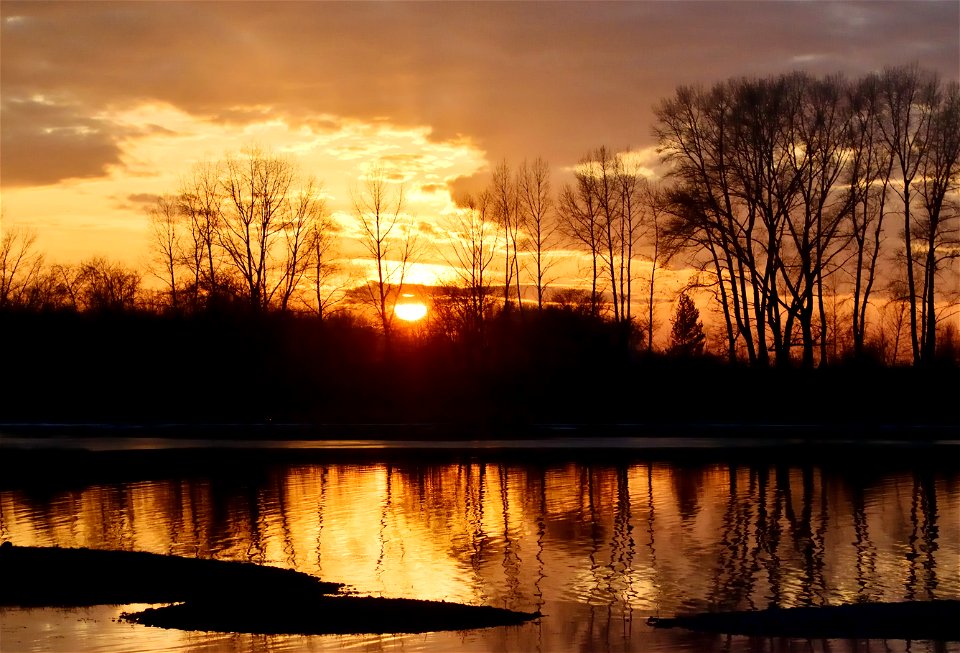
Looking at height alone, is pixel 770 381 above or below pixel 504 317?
below

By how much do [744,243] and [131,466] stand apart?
123ft

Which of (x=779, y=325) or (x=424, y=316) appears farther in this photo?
(x=424, y=316)

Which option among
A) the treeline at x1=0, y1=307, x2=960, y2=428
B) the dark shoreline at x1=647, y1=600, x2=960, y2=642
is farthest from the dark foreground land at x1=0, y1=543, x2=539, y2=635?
the treeline at x1=0, y1=307, x2=960, y2=428

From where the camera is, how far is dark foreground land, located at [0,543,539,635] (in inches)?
626

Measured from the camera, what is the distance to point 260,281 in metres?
78.1

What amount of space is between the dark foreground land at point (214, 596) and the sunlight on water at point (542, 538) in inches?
20.2

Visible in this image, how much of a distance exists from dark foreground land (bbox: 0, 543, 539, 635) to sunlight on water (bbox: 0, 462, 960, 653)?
1.68 feet

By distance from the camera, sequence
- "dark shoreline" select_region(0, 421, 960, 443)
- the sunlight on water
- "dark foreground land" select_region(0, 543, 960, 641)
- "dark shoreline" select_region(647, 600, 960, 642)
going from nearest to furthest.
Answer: "dark shoreline" select_region(647, 600, 960, 642)
"dark foreground land" select_region(0, 543, 960, 641)
the sunlight on water
"dark shoreline" select_region(0, 421, 960, 443)

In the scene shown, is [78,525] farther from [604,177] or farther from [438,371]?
[604,177]

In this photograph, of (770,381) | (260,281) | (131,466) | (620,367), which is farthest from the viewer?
(260,281)

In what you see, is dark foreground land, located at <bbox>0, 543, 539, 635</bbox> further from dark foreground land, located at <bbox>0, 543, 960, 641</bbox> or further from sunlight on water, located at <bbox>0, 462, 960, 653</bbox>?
sunlight on water, located at <bbox>0, 462, 960, 653</bbox>

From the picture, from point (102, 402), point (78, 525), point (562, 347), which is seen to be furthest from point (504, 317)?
point (78, 525)

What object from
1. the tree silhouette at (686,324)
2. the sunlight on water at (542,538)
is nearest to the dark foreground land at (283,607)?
the sunlight on water at (542,538)

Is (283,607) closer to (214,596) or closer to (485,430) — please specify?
(214,596)
